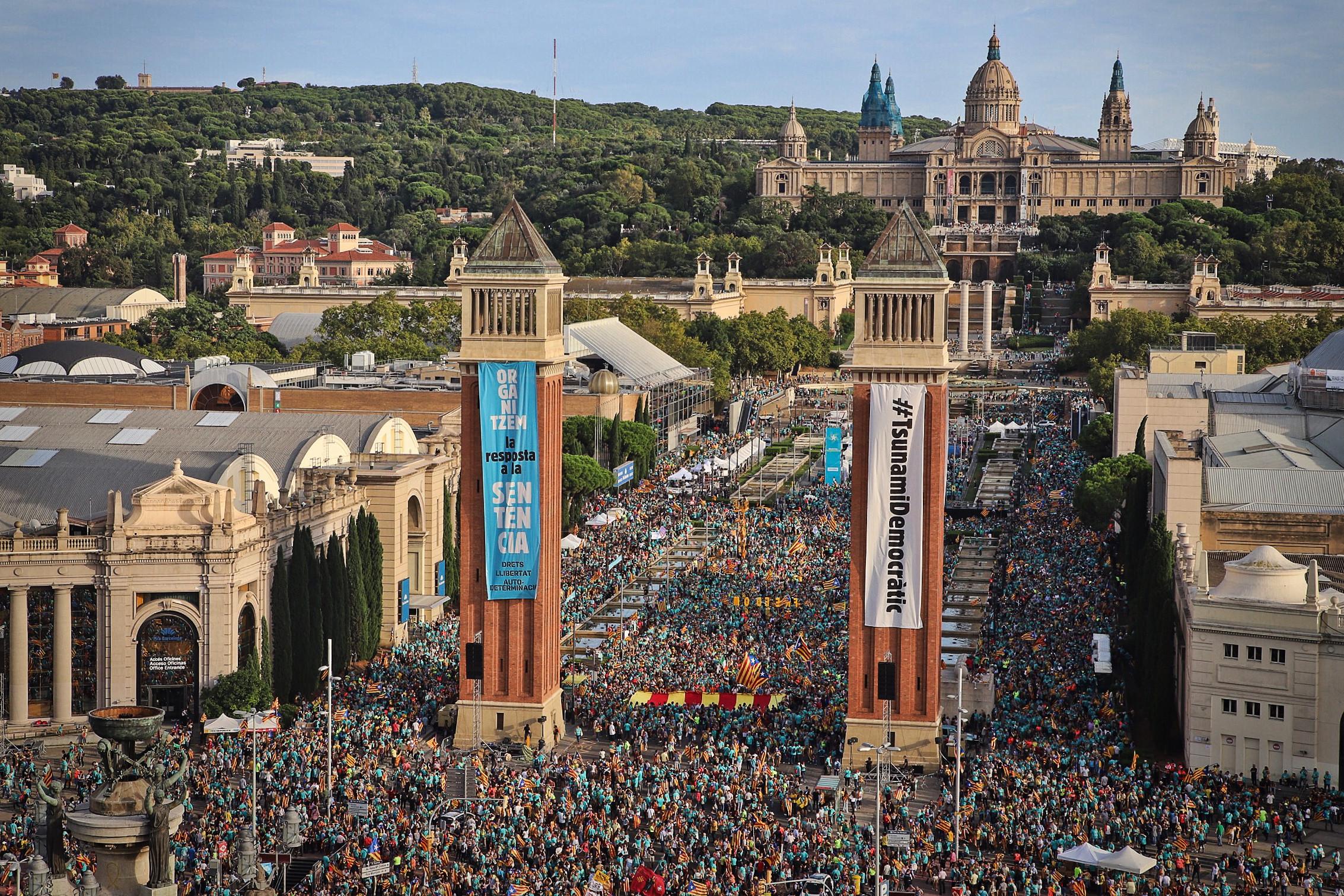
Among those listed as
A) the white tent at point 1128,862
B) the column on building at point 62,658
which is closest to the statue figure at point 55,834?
the white tent at point 1128,862

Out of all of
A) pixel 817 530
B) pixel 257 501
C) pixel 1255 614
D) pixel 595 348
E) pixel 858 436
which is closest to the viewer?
pixel 1255 614

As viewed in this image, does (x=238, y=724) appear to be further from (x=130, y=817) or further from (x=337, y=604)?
(x=130, y=817)

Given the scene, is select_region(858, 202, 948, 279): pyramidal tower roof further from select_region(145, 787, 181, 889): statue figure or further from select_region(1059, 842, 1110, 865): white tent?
select_region(145, 787, 181, 889): statue figure

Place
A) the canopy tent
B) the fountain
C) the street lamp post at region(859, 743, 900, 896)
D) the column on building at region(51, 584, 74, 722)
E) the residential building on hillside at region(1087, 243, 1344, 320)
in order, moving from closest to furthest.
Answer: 1. the fountain
2. the street lamp post at region(859, 743, 900, 896)
3. the canopy tent
4. the column on building at region(51, 584, 74, 722)
5. the residential building on hillside at region(1087, 243, 1344, 320)

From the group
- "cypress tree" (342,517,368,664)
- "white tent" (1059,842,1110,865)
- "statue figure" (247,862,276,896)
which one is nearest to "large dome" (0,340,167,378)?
"cypress tree" (342,517,368,664)

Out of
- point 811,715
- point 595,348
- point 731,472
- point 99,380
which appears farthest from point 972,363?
point 811,715

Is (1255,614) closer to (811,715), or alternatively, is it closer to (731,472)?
(811,715)

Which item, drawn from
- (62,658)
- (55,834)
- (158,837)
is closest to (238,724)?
(62,658)
